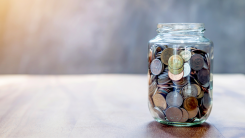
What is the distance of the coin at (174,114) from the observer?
24.3 inches

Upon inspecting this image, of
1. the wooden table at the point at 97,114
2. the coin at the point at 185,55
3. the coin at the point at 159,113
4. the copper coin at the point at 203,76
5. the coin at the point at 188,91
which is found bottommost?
the wooden table at the point at 97,114

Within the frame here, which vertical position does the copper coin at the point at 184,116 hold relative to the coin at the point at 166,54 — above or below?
below

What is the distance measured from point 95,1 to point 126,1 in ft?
0.74

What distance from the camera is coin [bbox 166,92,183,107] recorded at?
24.3 inches

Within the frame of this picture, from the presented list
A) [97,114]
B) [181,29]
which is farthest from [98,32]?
[181,29]

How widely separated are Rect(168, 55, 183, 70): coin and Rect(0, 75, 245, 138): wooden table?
0.15 meters

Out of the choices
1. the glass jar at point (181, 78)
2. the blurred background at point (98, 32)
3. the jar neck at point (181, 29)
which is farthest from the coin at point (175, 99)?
the blurred background at point (98, 32)

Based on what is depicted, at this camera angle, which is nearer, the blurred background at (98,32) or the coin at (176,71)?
the coin at (176,71)

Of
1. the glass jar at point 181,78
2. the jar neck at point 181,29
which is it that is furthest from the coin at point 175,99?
the jar neck at point 181,29

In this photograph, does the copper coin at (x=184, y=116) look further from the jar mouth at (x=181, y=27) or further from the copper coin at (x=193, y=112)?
the jar mouth at (x=181, y=27)

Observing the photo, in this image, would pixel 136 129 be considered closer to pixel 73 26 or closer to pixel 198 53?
pixel 198 53

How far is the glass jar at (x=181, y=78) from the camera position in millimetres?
618

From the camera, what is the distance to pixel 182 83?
620 mm

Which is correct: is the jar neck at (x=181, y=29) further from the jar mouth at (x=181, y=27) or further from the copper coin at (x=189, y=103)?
the copper coin at (x=189, y=103)
